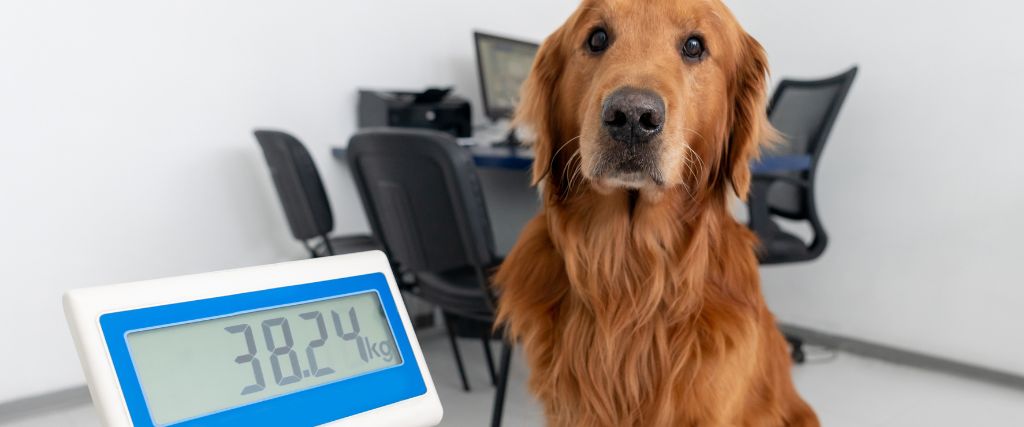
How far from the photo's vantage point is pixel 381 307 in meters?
0.65

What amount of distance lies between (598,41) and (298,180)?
146 cm

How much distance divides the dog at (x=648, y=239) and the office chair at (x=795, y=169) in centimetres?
112

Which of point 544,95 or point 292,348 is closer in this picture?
point 292,348

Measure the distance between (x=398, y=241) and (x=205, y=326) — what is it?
54.9 inches

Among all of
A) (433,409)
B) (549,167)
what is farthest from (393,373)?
(549,167)

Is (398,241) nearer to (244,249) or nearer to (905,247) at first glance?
(244,249)

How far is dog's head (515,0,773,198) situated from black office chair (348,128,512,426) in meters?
0.41

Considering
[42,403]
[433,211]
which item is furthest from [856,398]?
[42,403]

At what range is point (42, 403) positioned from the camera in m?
2.32

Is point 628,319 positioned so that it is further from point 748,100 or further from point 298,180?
point 298,180

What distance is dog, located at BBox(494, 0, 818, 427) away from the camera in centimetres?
104

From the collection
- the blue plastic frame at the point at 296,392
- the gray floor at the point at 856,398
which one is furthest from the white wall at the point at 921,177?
the blue plastic frame at the point at 296,392

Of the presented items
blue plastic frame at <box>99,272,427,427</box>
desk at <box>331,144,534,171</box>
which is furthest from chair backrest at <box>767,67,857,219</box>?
blue plastic frame at <box>99,272,427,427</box>

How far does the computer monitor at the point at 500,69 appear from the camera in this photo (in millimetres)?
3107
